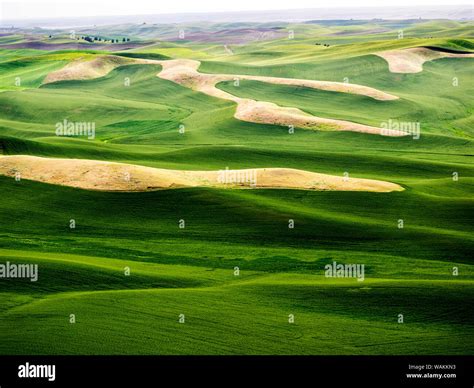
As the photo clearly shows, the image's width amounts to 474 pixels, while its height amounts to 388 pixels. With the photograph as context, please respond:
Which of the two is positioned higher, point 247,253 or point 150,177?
point 150,177

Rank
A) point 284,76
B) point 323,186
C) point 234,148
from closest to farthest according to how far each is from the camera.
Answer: point 323,186 → point 234,148 → point 284,76

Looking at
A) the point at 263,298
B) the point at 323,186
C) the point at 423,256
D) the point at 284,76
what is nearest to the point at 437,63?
the point at 284,76

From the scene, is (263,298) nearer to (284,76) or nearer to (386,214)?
(386,214)

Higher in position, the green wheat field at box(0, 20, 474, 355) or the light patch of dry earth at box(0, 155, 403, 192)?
the light patch of dry earth at box(0, 155, 403, 192)

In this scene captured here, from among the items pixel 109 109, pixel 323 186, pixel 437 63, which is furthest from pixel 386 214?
pixel 437 63

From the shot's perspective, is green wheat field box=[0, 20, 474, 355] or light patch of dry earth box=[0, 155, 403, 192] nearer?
green wheat field box=[0, 20, 474, 355]

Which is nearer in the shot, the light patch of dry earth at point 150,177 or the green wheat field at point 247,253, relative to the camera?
the green wheat field at point 247,253

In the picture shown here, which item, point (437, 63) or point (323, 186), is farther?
point (437, 63)

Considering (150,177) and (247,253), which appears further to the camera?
(150,177)

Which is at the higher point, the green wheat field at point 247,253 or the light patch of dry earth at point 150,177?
the light patch of dry earth at point 150,177
